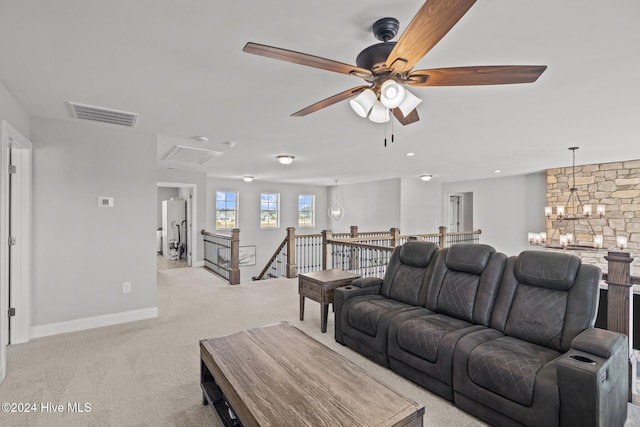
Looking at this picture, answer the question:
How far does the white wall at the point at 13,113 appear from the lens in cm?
259

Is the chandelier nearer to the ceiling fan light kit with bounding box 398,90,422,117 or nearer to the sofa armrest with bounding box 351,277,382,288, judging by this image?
the sofa armrest with bounding box 351,277,382,288

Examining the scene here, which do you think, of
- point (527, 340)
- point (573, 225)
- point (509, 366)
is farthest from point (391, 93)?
point (573, 225)

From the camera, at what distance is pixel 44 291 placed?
Result: 347cm

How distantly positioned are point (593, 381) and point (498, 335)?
0.78m

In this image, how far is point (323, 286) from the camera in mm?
3557

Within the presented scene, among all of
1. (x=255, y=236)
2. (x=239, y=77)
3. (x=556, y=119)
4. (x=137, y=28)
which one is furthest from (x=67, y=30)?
(x=255, y=236)

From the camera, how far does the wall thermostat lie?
12.4ft

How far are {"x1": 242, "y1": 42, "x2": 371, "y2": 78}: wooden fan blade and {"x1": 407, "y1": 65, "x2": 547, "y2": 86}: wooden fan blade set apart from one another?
32 cm

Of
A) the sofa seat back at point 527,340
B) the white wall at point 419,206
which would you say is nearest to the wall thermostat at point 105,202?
the sofa seat back at point 527,340

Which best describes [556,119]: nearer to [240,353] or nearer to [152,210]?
[240,353]

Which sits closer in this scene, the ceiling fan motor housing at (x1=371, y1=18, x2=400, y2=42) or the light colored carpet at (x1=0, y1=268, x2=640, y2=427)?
the ceiling fan motor housing at (x1=371, y1=18, x2=400, y2=42)

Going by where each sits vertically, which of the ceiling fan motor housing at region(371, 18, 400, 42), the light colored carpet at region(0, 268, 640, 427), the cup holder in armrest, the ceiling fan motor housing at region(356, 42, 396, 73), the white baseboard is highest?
the ceiling fan motor housing at region(371, 18, 400, 42)

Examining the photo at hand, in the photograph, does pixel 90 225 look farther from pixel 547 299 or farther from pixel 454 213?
pixel 454 213

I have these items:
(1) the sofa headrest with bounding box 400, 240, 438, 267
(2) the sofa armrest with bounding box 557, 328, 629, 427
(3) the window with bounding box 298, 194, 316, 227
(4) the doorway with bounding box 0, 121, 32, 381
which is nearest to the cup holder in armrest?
(2) the sofa armrest with bounding box 557, 328, 629, 427
